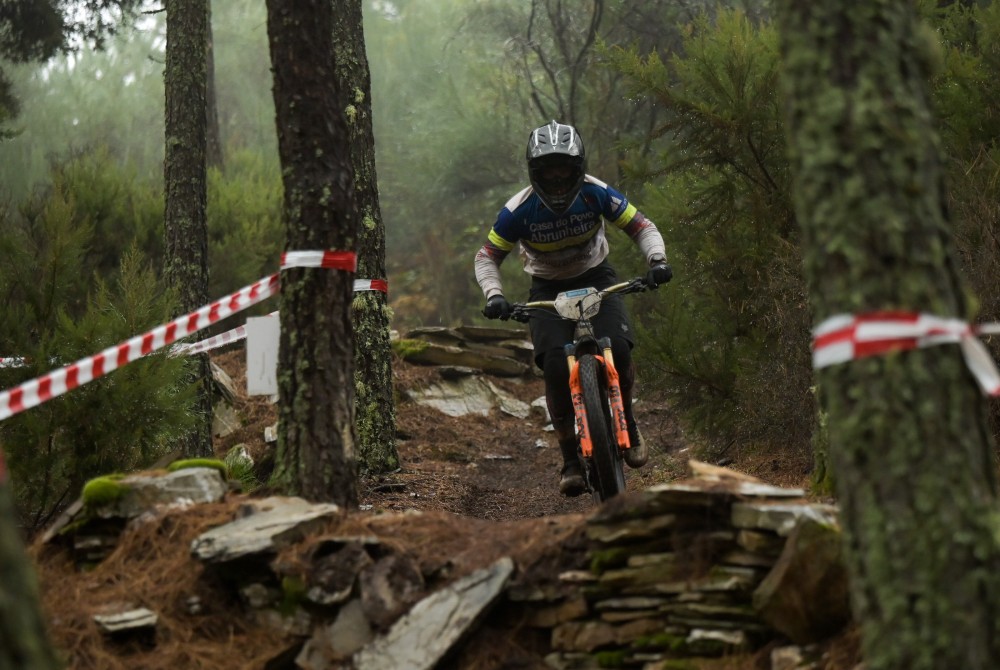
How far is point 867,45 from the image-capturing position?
3.27 metres

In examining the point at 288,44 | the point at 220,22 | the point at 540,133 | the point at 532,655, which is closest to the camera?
the point at 532,655

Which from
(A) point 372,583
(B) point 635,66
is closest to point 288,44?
(A) point 372,583

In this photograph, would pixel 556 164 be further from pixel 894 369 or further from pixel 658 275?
pixel 894 369

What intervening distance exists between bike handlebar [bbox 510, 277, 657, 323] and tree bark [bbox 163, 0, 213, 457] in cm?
400

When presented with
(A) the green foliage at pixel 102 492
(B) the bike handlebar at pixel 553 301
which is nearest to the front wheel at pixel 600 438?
(B) the bike handlebar at pixel 553 301

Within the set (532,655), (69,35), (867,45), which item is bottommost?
(532,655)

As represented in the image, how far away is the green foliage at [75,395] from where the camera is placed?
6797mm

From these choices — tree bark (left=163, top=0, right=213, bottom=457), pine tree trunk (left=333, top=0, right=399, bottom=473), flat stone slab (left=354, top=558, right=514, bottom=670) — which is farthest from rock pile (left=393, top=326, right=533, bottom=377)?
flat stone slab (left=354, top=558, right=514, bottom=670)

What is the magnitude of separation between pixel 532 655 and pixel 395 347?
9265mm

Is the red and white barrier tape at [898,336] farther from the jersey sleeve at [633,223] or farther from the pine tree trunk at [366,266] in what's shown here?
the pine tree trunk at [366,266]

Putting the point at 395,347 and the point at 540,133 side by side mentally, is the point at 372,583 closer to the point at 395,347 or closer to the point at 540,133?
the point at 540,133

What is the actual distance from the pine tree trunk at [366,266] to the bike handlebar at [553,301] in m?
2.69

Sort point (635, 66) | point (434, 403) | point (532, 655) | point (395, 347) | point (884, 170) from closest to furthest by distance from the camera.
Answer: point (884, 170) < point (532, 655) < point (635, 66) < point (434, 403) < point (395, 347)

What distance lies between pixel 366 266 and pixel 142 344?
324 cm
